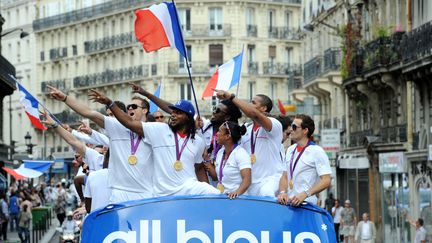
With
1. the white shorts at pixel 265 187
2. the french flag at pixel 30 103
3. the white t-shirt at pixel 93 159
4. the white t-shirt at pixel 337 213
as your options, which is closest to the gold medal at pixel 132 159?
the white shorts at pixel 265 187

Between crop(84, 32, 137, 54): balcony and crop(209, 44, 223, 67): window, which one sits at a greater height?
crop(84, 32, 137, 54): balcony

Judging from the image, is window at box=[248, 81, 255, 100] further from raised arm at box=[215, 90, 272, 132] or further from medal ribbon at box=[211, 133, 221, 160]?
raised arm at box=[215, 90, 272, 132]

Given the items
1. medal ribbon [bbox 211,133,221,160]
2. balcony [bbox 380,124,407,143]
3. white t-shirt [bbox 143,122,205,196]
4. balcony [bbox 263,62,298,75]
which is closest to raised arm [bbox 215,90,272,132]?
white t-shirt [bbox 143,122,205,196]

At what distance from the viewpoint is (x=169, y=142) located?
36.8 feet

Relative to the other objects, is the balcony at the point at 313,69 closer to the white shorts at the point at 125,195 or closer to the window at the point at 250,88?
the window at the point at 250,88

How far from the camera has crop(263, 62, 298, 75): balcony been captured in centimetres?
9869

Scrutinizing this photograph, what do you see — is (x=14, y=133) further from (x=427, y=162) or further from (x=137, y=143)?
(x=137, y=143)

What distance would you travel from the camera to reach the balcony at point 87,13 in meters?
102

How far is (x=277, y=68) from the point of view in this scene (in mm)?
99062

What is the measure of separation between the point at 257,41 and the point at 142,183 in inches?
3433

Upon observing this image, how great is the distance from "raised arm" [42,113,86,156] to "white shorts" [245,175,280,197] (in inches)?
109

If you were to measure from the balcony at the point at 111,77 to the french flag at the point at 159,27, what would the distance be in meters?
84.4

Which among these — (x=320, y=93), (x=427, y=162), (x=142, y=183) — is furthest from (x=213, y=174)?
(x=320, y=93)

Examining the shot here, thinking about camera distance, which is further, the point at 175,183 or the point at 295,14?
the point at 295,14
